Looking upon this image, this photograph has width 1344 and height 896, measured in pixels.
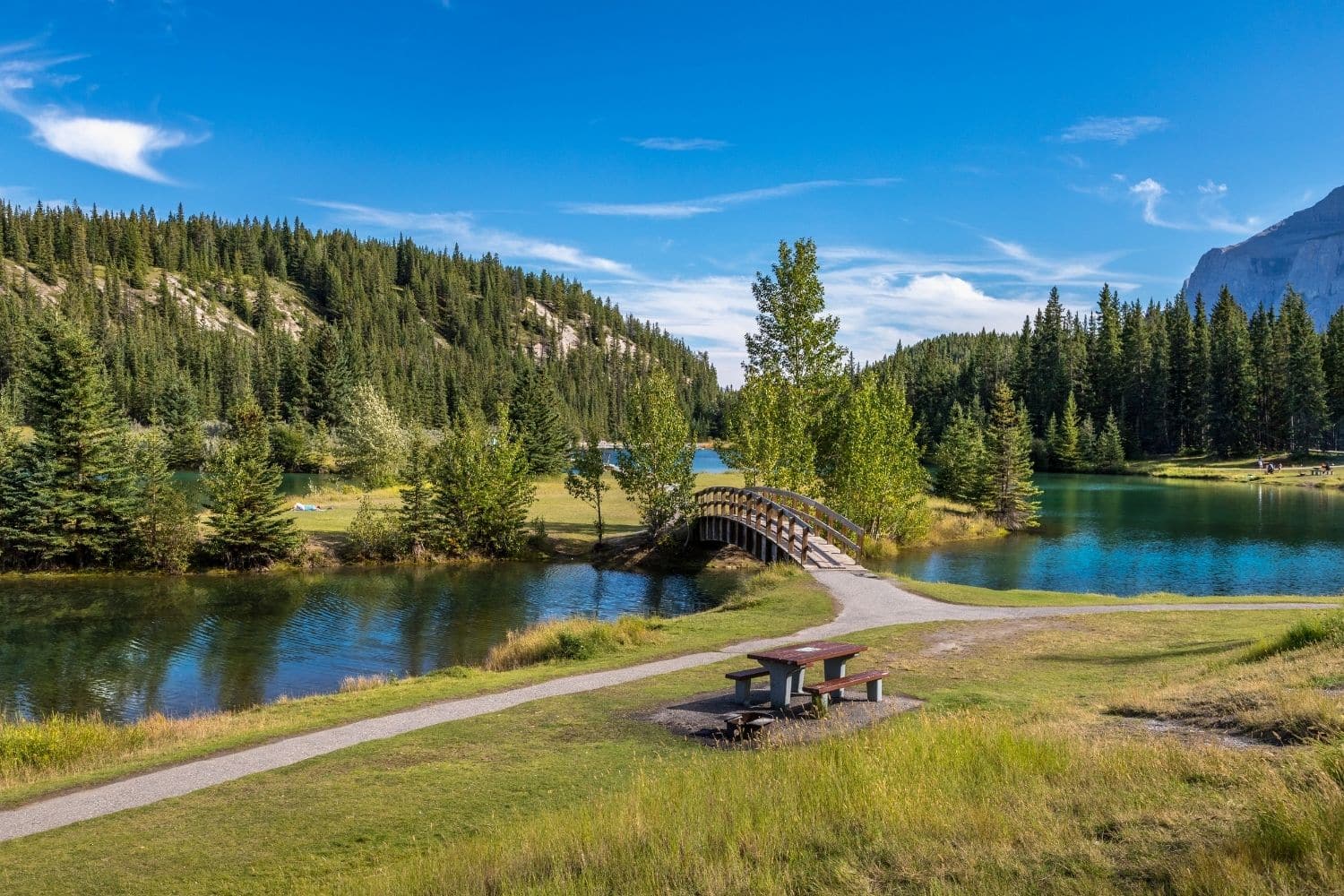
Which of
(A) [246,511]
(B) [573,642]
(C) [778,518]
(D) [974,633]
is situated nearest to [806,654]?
(B) [573,642]

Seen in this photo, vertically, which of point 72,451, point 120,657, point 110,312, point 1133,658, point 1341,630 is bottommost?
point 120,657

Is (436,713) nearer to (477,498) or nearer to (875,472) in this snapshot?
(477,498)

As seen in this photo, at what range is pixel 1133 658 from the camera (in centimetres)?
1698

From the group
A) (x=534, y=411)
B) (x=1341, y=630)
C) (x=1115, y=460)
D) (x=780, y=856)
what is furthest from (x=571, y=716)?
(x=1115, y=460)

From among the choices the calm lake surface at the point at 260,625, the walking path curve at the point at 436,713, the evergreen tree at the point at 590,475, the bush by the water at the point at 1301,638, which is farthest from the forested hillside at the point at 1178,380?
the bush by the water at the point at 1301,638

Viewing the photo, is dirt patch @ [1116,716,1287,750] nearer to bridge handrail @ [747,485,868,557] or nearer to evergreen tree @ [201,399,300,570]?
bridge handrail @ [747,485,868,557]

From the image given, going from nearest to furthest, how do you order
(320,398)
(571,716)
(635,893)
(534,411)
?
(635,893)
(571,716)
(534,411)
(320,398)

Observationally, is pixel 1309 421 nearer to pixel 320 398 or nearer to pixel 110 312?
pixel 320 398

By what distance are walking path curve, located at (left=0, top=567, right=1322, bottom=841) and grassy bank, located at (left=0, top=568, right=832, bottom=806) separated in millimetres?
569

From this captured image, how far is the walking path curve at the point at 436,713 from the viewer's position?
10438 millimetres

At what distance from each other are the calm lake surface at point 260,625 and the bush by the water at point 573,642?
3.91 metres

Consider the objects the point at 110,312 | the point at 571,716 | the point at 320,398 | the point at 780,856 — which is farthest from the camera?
the point at 110,312

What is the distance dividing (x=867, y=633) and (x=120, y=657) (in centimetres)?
2367

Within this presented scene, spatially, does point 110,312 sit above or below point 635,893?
above
